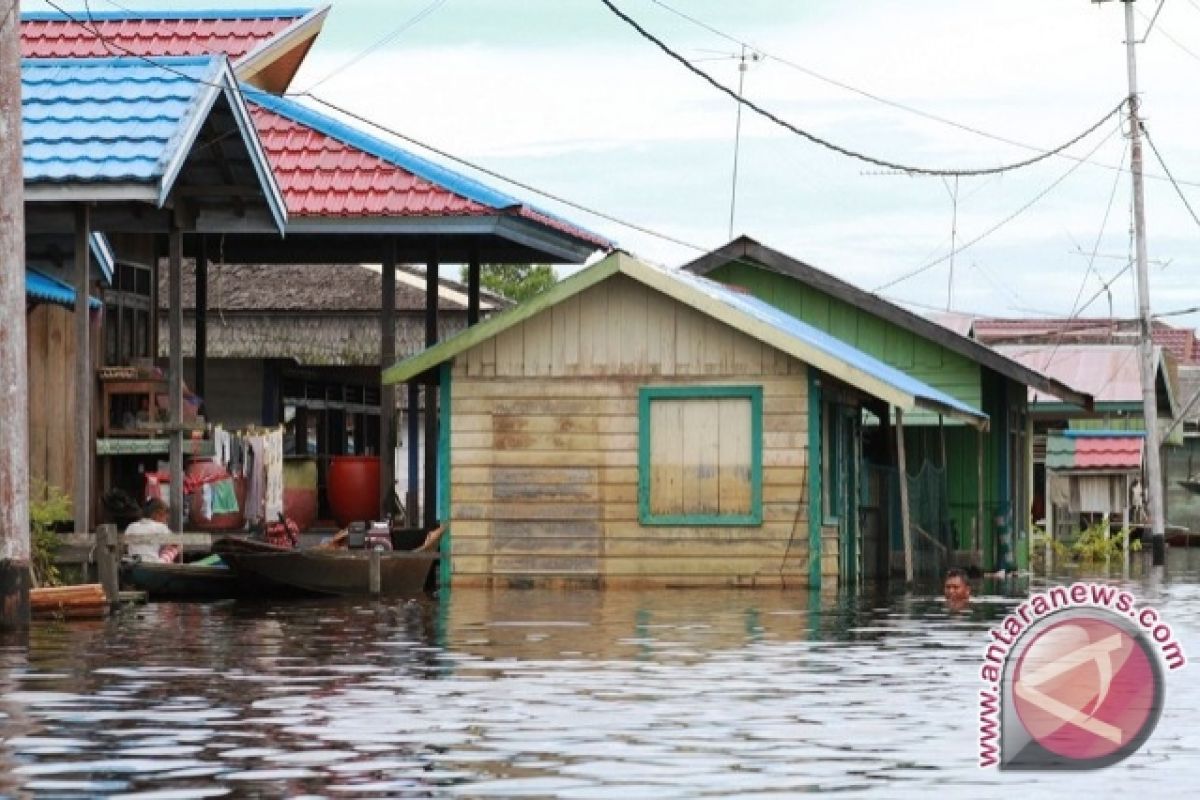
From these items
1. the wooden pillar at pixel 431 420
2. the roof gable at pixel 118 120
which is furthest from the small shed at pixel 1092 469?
the roof gable at pixel 118 120

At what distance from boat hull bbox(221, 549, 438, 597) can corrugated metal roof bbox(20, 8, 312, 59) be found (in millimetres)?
8979

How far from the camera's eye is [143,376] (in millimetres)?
26438

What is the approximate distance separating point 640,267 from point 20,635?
35.5ft

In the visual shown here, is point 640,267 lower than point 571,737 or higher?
higher

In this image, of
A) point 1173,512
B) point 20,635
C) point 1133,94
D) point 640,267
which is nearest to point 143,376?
point 640,267

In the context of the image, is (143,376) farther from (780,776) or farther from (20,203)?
(780,776)

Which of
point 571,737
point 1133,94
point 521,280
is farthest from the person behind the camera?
point 521,280

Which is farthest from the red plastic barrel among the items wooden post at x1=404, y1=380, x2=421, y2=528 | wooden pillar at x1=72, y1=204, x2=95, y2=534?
wooden pillar at x1=72, y1=204, x2=95, y2=534

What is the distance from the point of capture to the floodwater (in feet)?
34.4

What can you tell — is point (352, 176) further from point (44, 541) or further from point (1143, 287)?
point (1143, 287)

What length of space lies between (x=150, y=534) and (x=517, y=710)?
448 inches

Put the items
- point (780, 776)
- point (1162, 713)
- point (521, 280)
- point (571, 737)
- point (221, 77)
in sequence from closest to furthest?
point (780, 776) → point (571, 737) → point (1162, 713) → point (221, 77) → point (521, 280)

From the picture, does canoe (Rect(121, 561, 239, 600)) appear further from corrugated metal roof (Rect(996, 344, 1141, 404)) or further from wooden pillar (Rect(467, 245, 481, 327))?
corrugated metal roof (Rect(996, 344, 1141, 404))

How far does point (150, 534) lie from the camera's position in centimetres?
2419
